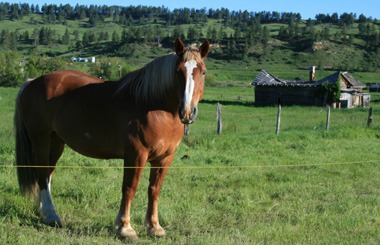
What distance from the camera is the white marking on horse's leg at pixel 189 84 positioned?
4.59m

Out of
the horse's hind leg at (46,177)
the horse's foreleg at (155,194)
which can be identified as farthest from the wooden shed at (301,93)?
the horse's foreleg at (155,194)

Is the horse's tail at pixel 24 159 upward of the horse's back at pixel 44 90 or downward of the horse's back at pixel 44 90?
downward

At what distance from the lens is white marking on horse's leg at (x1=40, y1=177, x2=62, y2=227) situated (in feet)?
18.7

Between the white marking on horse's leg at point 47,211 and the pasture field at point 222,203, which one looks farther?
the white marking on horse's leg at point 47,211

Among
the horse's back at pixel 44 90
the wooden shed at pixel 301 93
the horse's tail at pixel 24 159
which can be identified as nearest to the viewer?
the horse's back at pixel 44 90

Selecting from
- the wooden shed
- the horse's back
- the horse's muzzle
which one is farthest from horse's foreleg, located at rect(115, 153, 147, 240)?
the wooden shed

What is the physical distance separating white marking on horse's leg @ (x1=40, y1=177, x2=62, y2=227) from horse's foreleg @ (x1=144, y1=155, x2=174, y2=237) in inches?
42.9

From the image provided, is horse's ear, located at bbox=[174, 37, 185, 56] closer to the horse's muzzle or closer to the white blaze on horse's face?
the white blaze on horse's face

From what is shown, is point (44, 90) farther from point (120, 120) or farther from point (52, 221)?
point (52, 221)

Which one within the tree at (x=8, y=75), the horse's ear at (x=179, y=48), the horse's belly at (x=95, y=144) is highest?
the horse's ear at (x=179, y=48)

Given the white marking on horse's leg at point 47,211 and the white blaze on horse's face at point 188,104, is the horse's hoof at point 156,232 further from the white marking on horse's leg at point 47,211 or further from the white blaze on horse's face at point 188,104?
the white blaze on horse's face at point 188,104

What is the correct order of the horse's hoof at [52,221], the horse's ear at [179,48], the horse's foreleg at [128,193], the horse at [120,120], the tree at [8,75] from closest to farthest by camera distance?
the horse's ear at [179,48], the horse at [120,120], the horse's foreleg at [128,193], the horse's hoof at [52,221], the tree at [8,75]

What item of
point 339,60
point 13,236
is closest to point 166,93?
point 13,236

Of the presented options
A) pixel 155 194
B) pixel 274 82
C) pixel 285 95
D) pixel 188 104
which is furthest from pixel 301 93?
pixel 188 104
